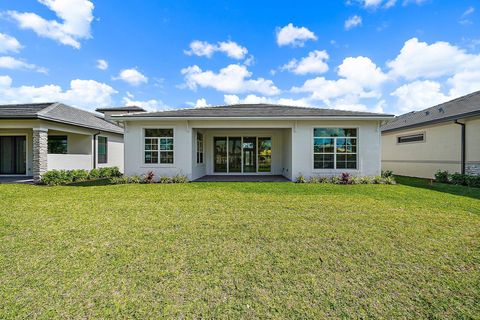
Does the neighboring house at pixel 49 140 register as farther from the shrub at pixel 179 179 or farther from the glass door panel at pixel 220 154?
the glass door panel at pixel 220 154

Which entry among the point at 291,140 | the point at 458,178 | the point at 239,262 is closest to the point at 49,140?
the point at 291,140

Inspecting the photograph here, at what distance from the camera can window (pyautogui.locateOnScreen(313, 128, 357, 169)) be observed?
11.7 m

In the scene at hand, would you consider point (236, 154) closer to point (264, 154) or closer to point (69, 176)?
point (264, 154)

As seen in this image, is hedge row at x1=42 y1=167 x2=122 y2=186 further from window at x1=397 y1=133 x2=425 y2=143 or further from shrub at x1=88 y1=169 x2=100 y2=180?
window at x1=397 y1=133 x2=425 y2=143

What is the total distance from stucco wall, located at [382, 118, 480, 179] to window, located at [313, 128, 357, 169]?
17.6 feet

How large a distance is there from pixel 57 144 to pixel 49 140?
Answer: 0.51m

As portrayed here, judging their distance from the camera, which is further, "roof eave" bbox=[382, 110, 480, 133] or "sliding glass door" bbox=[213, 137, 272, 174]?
"sliding glass door" bbox=[213, 137, 272, 174]

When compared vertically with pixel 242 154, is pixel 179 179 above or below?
below

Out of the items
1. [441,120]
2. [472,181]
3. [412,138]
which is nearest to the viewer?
[472,181]

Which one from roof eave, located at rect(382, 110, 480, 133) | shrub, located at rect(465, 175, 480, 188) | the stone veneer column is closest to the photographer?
shrub, located at rect(465, 175, 480, 188)

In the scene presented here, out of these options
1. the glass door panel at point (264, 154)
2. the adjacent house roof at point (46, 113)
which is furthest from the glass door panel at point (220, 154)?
the adjacent house roof at point (46, 113)

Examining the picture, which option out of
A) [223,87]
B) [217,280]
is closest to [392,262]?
[217,280]

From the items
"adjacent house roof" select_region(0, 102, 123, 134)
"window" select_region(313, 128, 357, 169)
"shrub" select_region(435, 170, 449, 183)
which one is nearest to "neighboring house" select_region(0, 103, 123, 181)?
"adjacent house roof" select_region(0, 102, 123, 134)

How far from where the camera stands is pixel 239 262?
130 inches
